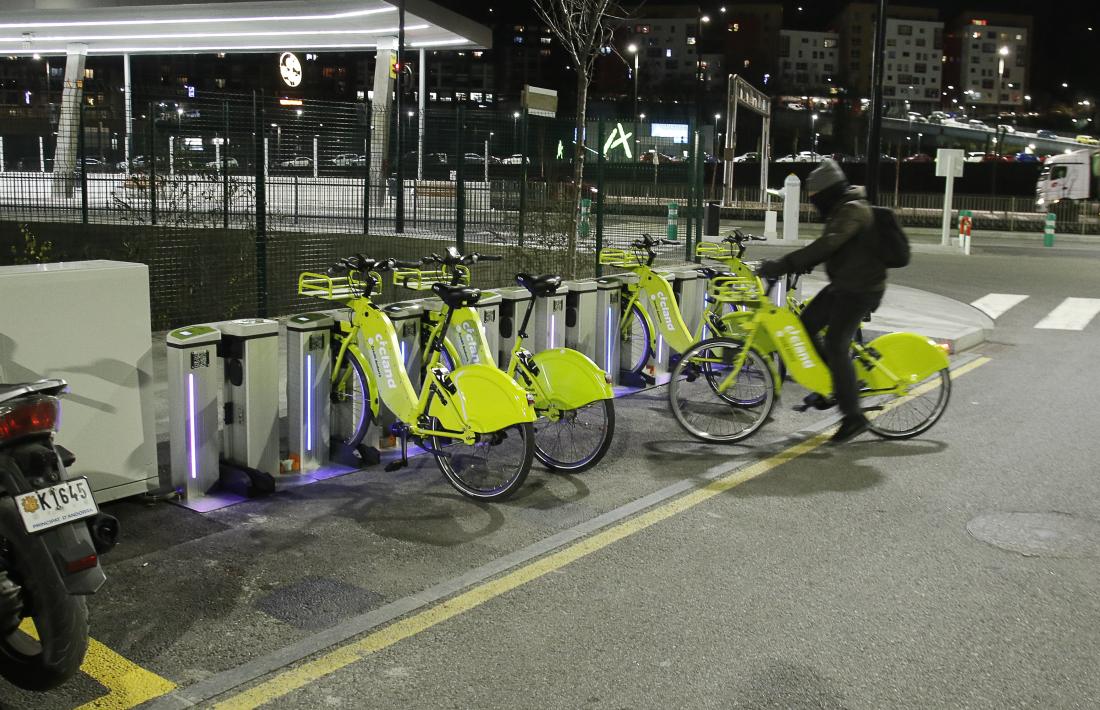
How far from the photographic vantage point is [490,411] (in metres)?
6.08

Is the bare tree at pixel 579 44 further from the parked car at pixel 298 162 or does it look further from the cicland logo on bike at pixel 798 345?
the cicland logo on bike at pixel 798 345

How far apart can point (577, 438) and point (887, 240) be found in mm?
A: 2525

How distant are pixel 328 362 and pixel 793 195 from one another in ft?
70.3

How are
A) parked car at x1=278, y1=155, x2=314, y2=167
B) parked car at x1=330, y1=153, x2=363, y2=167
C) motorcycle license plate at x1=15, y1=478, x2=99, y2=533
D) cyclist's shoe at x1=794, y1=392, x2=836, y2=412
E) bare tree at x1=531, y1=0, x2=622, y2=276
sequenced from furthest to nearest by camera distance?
bare tree at x1=531, y1=0, x2=622, y2=276 → parked car at x1=330, y1=153, x2=363, y2=167 → parked car at x1=278, y1=155, x2=314, y2=167 → cyclist's shoe at x1=794, y1=392, x2=836, y2=412 → motorcycle license plate at x1=15, y1=478, x2=99, y2=533

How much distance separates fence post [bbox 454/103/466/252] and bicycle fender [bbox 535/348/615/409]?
5.34 metres

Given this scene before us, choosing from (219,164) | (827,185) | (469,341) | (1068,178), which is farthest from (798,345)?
(1068,178)

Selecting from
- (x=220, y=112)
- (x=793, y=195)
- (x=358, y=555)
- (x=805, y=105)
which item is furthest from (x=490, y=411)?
(x=805, y=105)

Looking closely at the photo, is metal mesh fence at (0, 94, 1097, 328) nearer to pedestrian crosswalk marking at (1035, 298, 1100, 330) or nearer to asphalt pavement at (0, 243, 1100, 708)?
asphalt pavement at (0, 243, 1100, 708)

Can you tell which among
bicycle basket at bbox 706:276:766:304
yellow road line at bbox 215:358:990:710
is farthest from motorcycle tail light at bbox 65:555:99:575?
bicycle basket at bbox 706:276:766:304

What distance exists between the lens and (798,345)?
7555mm

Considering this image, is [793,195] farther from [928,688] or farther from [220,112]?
[928,688]

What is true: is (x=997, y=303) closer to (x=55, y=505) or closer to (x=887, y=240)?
(x=887, y=240)

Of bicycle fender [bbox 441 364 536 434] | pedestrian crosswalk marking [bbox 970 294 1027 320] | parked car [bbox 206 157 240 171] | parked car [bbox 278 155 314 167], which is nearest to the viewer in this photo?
bicycle fender [bbox 441 364 536 434]

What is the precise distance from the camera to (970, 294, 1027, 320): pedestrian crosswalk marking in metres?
15.5
